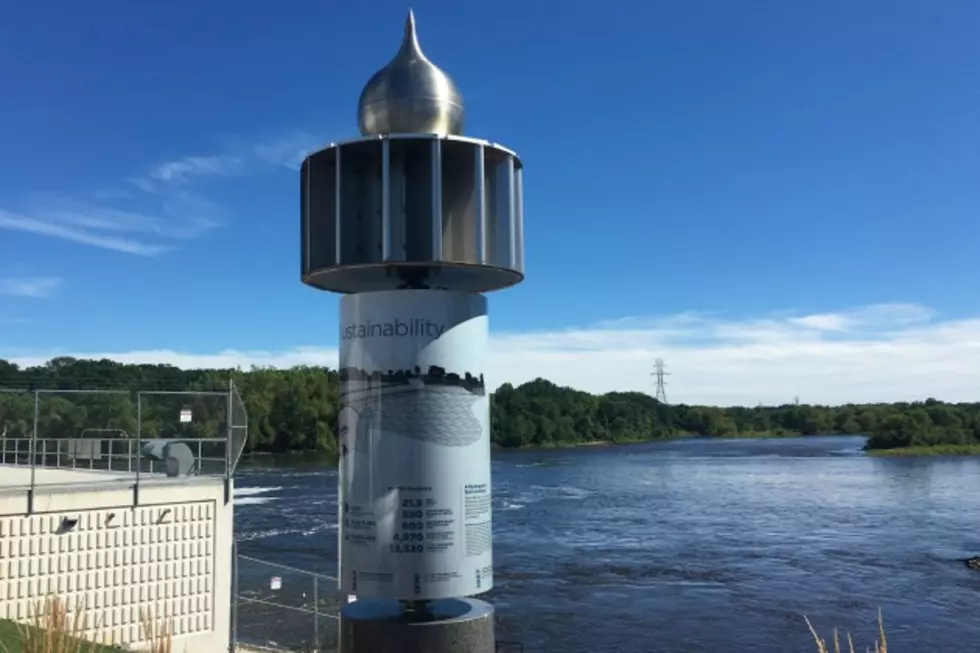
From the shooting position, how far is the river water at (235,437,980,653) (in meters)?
28.9

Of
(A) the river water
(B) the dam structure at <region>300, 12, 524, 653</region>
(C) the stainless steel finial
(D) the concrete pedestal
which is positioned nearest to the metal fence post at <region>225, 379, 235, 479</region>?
(B) the dam structure at <region>300, 12, 524, 653</region>

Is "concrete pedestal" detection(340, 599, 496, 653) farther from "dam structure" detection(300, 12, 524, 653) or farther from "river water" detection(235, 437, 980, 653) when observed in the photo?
"river water" detection(235, 437, 980, 653)

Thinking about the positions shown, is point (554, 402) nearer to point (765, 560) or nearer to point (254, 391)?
point (254, 391)

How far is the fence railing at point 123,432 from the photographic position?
46.5 feet

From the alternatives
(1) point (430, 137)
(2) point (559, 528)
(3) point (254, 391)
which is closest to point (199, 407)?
(1) point (430, 137)

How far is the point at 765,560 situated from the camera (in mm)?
39906

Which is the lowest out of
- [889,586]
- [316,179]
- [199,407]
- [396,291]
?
[889,586]

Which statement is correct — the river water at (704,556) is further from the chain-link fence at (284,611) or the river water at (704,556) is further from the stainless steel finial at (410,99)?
the stainless steel finial at (410,99)

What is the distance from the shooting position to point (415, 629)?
8969mm

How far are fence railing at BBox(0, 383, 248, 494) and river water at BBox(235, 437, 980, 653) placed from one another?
7.26 m

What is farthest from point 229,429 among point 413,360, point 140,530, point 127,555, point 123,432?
point 413,360

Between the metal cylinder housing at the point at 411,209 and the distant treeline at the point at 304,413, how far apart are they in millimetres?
1473

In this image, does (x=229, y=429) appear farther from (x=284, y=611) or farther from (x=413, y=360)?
(x=284, y=611)

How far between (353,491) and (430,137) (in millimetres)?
3671
